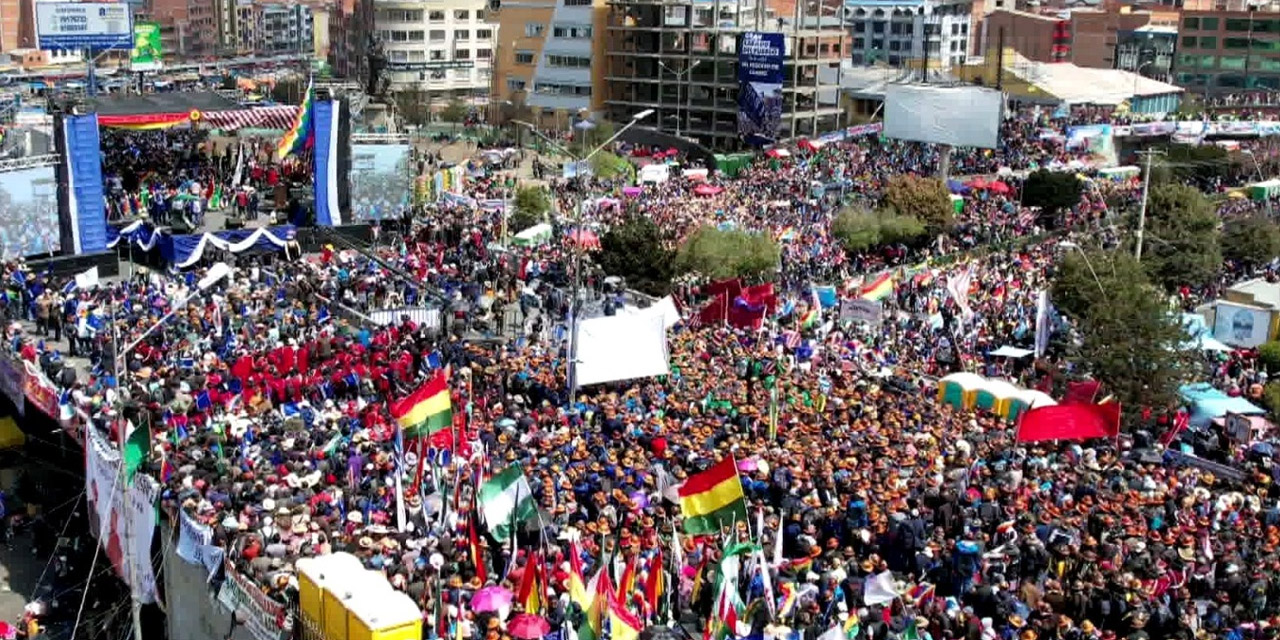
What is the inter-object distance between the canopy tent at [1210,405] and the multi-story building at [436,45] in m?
85.5

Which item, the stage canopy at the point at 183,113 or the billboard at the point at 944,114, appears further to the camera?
the billboard at the point at 944,114

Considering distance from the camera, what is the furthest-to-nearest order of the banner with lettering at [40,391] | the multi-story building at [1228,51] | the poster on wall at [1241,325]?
the multi-story building at [1228,51] → the poster on wall at [1241,325] → the banner with lettering at [40,391]

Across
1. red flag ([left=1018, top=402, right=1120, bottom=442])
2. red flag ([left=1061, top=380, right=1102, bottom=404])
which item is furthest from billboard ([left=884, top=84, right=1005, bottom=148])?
red flag ([left=1018, top=402, right=1120, bottom=442])

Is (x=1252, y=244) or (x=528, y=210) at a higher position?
(x=528, y=210)

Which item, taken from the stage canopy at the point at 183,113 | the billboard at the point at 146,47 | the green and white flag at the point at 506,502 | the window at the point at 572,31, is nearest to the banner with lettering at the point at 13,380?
the green and white flag at the point at 506,502

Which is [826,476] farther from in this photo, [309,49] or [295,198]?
[309,49]

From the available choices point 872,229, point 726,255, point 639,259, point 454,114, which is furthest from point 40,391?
point 454,114

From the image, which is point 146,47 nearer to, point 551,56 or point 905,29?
point 551,56

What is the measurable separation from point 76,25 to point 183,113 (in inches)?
515

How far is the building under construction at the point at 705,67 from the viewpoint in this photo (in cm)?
7575

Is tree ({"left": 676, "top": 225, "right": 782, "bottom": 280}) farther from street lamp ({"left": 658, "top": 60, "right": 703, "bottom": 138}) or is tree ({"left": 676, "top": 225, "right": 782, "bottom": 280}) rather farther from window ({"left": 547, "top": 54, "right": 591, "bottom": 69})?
window ({"left": 547, "top": 54, "right": 591, "bottom": 69})

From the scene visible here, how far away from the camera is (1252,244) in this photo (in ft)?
147

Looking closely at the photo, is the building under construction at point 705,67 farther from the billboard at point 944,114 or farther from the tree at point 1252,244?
the tree at point 1252,244

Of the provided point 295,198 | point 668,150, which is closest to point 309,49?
point 668,150
